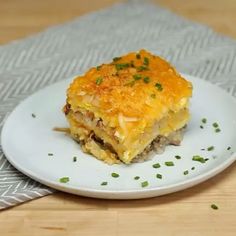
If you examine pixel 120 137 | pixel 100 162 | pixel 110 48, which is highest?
pixel 120 137

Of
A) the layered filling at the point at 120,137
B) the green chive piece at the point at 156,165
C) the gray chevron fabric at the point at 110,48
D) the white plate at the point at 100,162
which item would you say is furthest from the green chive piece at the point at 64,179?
the gray chevron fabric at the point at 110,48

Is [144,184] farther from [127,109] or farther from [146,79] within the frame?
[146,79]

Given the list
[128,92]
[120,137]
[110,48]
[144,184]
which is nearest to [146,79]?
[128,92]

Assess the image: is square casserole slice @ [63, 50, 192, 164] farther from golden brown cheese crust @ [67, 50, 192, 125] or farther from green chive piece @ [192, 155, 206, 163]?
green chive piece @ [192, 155, 206, 163]

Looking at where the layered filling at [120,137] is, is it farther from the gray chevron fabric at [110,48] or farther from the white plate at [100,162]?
the gray chevron fabric at [110,48]

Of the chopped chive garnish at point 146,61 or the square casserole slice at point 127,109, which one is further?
the chopped chive garnish at point 146,61

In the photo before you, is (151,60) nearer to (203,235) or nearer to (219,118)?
(219,118)
